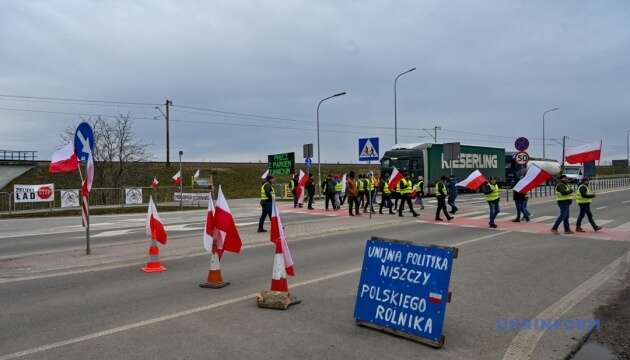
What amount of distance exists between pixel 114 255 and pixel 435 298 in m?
7.49

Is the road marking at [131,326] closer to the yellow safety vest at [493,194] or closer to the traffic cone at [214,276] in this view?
the traffic cone at [214,276]

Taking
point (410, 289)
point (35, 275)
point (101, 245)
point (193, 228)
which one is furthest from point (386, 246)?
point (193, 228)

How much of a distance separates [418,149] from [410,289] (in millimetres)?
30905

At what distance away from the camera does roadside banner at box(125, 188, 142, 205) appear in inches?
1064

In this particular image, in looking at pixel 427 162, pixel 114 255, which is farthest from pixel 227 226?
pixel 427 162

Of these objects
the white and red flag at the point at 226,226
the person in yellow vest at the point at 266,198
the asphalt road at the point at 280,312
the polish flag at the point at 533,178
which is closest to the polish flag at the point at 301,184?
the person in yellow vest at the point at 266,198

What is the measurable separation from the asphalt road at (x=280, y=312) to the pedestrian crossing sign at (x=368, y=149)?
770 cm

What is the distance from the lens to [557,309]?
6.27 metres

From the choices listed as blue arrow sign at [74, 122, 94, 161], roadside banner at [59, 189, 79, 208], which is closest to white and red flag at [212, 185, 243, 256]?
blue arrow sign at [74, 122, 94, 161]

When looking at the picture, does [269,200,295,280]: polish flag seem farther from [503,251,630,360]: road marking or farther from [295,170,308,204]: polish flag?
[295,170,308,204]: polish flag

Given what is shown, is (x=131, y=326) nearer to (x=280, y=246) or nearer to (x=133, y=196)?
Result: (x=280, y=246)

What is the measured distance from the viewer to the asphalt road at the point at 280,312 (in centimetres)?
482

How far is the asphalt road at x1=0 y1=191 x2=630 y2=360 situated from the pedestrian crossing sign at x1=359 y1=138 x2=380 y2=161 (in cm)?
770

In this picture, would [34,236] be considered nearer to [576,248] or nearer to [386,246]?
[386,246]
